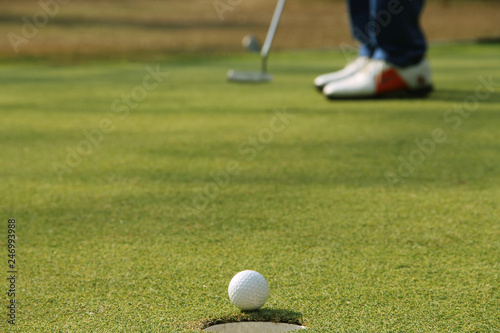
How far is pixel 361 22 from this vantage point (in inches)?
157

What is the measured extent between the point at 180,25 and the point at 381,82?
9.32 m

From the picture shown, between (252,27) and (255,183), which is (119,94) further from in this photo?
(252,27)

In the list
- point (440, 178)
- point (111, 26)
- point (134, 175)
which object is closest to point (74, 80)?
point (134, 175)

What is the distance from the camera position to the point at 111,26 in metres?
12.1

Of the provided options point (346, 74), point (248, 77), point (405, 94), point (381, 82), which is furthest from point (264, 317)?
point (248, 77)

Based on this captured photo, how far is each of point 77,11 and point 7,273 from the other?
45.4 feet

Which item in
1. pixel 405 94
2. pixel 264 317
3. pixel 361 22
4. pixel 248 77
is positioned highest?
pixel 264 317

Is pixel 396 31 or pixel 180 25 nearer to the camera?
pixel 396 31

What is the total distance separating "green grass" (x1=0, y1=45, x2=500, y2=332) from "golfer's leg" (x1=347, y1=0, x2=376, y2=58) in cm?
46

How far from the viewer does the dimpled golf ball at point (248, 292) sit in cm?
130

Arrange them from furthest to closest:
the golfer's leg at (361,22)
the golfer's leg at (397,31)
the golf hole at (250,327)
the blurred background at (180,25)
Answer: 1. the blurred background at (180,25)
2. the golfer's leg at (361,22)
3. the golfer's leg at (397,31)
4. the golf hole at (250,327)

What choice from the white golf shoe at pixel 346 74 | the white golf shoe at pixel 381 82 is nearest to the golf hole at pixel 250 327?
the white golf shoe at pixel 381 82

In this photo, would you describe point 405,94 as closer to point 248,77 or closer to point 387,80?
point 387,80

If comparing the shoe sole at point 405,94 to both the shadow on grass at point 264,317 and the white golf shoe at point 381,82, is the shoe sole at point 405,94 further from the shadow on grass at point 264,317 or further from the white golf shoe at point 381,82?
the shadow on grass at point 264,317
